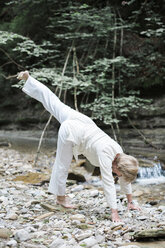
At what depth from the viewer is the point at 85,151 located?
8.82 ft

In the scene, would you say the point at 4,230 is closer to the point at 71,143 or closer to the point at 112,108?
the point at 71,143

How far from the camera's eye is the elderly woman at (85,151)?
2.41m

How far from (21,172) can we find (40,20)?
7613mm

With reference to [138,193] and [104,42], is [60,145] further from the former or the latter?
[104,42]

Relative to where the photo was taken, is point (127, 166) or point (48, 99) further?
point (48, 99)

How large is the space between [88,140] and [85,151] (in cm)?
13

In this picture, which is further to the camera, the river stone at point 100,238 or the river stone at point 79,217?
the river stone at point 79,217

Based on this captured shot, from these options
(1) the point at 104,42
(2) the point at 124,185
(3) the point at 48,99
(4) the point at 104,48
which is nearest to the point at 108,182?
(2) the point at 124,185

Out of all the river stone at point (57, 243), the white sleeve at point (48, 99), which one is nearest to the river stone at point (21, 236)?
the river stone at point (57, 243)

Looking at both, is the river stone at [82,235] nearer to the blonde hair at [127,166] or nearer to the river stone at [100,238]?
the river stone at [100,238]

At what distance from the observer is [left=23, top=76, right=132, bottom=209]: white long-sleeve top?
94.5 inches

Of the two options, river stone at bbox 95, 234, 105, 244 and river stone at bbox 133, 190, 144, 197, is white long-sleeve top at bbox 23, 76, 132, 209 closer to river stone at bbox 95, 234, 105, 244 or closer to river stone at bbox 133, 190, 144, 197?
river stone at bbox 95, 234, 105, 244

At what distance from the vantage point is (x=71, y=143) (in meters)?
2.72

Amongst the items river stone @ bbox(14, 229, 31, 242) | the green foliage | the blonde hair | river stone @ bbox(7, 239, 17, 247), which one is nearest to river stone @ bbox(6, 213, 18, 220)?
river stone @ bbox(14, 229, 31, 242)
